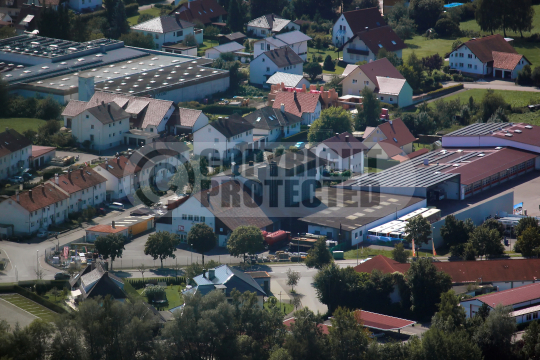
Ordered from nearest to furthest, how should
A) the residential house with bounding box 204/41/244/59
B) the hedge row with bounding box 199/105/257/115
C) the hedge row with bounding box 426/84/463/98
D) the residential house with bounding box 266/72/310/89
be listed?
the hedge row with bounding box 199/105/257/115, the residential house with bounding box 266/72/310/89, the hedge row with bounding box 426/84/463/98, the residential house with bounding box 204/41/244/59

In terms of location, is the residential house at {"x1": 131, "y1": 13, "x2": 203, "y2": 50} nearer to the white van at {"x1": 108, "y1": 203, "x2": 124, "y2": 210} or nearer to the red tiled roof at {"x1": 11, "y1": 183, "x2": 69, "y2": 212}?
the white van at {"x1": 108, "y1": 203, "x2": 124, "y2": 210}

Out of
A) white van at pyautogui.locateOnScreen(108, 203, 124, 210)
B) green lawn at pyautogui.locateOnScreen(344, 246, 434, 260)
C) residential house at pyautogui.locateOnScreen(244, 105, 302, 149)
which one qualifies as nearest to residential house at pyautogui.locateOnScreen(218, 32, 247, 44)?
residential house at pyautogui.locateOnScreen(244, 105, 302, 149)

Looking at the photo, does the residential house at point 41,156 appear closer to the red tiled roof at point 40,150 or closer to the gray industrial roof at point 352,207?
the red tiled roof at point 40,150

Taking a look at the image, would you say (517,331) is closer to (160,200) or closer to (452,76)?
(160,200)

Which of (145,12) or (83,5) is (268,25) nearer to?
(145,12)

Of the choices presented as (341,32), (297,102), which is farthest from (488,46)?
(297,102)

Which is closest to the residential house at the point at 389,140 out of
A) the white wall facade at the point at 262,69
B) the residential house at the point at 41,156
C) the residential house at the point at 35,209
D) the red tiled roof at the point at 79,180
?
the white wall facade at the point at 262,69
